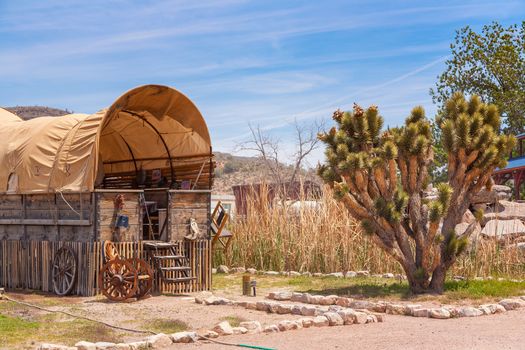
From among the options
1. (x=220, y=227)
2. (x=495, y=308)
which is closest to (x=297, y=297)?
(x=495, y=308)

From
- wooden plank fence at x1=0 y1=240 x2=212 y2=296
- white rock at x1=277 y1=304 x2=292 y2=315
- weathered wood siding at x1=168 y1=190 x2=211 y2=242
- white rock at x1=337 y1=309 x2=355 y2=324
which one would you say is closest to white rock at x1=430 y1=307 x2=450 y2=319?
white rock at x1=337 y1=309 x2=355 y2=324

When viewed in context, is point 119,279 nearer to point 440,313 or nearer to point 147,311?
point 147,311

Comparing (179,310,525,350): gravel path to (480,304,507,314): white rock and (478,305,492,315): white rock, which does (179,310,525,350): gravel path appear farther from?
(480,304,507,314): white rock

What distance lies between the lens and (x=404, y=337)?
29.7ft

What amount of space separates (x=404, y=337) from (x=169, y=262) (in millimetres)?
6160

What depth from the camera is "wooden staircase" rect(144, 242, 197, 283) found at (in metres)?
13.5

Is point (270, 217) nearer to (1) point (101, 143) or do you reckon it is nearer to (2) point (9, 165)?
(1) point (101, 143)

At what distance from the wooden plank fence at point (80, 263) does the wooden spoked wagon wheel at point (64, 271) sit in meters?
0.09

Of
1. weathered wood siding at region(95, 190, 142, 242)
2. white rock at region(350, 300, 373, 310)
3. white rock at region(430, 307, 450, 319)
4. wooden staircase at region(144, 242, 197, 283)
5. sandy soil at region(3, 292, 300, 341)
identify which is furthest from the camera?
wooden staircase at region(144, 242, 197, 283)

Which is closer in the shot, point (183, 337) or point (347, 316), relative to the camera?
point (183, 337)

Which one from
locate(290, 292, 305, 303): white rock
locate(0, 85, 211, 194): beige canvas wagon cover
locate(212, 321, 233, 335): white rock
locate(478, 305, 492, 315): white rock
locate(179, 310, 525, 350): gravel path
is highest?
locate(0, 85, 211, 194): beige canvas wagon cover

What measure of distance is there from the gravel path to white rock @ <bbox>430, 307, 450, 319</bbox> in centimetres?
15

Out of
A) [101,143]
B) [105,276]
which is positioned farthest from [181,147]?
[105,276]

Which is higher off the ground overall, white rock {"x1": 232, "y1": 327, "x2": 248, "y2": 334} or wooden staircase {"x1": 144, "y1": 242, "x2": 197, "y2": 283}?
wooden staircase {"x1": 144, "y1": 242, "x2": 197, "y2": 283}
